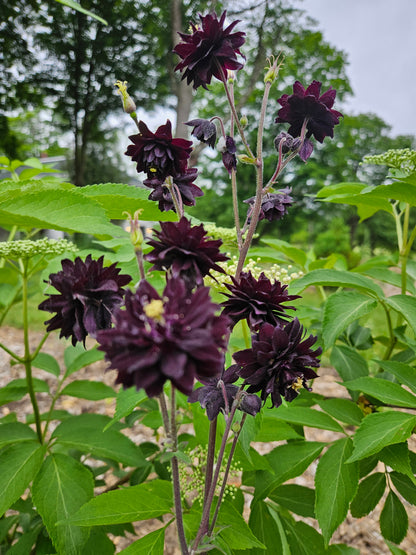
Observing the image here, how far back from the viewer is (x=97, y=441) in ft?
3.85

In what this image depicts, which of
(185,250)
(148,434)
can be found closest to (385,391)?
(185,250)

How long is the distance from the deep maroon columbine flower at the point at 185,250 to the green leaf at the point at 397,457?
2.63 feet

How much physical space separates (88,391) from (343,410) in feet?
3.06

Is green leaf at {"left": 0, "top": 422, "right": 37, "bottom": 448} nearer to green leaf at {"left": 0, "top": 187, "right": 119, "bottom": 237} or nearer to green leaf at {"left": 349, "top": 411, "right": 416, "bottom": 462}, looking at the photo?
green leaf at {"left": 0, "top": 187, "right": 119, "bottom": 237}

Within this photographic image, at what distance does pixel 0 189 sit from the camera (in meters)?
0.74

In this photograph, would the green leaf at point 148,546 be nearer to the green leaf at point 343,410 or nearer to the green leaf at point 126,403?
Result: the green leaf at point 126,403

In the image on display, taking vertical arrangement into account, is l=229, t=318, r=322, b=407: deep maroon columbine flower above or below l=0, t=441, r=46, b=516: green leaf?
above

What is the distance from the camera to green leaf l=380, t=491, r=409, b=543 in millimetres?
1192

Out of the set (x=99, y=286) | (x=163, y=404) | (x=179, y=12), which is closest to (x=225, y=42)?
(x=99, y=286)

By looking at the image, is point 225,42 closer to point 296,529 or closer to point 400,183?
point 400,183

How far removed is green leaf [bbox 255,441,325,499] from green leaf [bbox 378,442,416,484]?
0.21m

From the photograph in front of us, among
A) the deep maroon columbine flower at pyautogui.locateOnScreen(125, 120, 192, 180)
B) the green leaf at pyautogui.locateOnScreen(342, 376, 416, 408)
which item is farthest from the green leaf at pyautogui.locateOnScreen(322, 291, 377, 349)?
the deep maroon columbine flower at pyautogui.locateOnScreen(125, 120, 192, 180)

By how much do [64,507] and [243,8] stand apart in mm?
11679

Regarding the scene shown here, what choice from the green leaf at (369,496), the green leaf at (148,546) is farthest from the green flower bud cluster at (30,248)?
the green leaf at (369,496)
